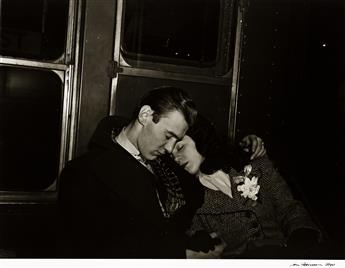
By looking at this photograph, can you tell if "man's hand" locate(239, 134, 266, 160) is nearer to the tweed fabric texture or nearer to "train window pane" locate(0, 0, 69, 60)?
the tweed fabric texture

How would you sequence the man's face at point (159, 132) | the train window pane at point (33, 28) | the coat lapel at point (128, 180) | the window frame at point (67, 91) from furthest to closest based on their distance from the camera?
the window frame at point (67, 91) → the train window pane at point (33, 28) → the man's face at point (159, 132) → the coat lapel at point (128, 180)

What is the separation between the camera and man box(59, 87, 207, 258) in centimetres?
151

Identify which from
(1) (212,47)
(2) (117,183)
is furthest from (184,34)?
(2) (117,183)

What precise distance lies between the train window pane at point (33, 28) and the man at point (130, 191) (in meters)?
0.55

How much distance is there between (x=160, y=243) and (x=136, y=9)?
1293mm

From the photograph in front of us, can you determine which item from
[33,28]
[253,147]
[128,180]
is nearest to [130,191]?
[128,180]

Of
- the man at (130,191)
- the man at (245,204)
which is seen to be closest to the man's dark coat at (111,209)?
the man at (130,191)

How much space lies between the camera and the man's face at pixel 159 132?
5.71ft

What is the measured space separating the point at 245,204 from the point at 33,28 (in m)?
1.44

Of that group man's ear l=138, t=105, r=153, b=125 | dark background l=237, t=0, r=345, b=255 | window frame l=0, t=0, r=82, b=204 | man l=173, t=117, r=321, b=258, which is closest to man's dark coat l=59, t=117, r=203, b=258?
man's ear l=138, t=105, r=153, b=125

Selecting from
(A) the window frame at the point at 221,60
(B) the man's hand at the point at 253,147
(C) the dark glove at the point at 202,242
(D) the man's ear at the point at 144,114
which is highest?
(A) the window frame at the point at 221,60

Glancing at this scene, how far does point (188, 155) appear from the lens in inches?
82.3

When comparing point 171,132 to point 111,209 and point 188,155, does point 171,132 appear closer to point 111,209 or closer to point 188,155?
point 188,155

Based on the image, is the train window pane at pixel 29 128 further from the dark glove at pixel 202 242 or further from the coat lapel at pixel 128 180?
the dark glove at pixel 202 242
